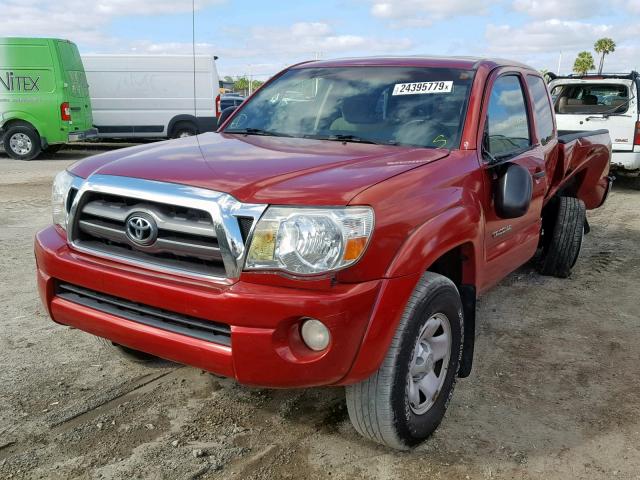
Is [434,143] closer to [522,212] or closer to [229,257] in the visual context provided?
[522,212]

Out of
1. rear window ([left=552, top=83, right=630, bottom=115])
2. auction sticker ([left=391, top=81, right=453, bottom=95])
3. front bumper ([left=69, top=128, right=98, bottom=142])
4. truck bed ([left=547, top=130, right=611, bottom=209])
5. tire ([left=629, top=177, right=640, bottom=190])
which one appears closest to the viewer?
auction sticker ([left=391, top=81, right=453, bottom=95])

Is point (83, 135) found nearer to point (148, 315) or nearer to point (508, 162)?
point (508, 162)

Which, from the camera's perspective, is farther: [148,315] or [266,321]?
[148,315]

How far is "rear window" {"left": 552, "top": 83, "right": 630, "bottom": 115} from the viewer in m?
9.83

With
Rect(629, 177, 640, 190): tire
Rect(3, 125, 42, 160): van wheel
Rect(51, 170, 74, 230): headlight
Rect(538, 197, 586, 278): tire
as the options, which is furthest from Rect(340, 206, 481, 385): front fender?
Rect(3, 125, 42, 160): van wheel

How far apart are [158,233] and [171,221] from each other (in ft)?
0.29

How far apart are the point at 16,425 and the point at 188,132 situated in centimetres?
1250

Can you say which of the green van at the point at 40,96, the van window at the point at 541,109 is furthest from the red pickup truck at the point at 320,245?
the green van at the point at 40,96

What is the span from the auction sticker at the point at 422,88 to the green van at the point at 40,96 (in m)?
10.8

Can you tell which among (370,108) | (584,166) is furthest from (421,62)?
(584,166)

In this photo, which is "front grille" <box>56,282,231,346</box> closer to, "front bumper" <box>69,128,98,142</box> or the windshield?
the windshield

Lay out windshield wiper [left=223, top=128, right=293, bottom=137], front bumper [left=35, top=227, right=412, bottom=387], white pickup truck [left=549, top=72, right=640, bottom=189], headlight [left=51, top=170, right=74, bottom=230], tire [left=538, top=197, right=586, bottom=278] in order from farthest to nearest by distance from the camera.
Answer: white pickup truck [left=549, top=72, right=640, bottom=189]
tire [left=538, top=197, right=586, bottom=278]
windshield wiper [left=223, top=128, right=293, bottom=137]
headlight [left=51, top=170, right=74, bottom=230]
front bumper [left=35, top=227, right=412, bottom=387]

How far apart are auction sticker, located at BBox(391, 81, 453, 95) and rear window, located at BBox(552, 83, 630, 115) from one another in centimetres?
742

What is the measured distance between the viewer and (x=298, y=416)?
3029 millimetres
